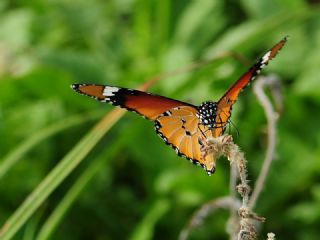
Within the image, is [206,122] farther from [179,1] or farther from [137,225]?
[179,1]

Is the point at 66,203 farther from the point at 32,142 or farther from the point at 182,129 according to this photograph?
the point at 182,129

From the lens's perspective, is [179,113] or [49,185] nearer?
[179,113]

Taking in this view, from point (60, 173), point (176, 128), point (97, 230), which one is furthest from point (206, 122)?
point (97, 230)

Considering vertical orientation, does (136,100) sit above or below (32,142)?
below

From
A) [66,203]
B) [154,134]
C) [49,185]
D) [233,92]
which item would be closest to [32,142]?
[66,203]

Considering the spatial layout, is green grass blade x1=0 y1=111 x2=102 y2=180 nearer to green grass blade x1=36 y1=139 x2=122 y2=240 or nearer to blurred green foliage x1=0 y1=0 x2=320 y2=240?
blurred green foliage x1=0 y1=0 x2=320 y2=240

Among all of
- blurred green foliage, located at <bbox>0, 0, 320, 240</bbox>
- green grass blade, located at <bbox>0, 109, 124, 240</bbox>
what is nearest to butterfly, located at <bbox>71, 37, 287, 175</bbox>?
green grass blade, located at <bbox>0, 109, 124, 240</bbox>
